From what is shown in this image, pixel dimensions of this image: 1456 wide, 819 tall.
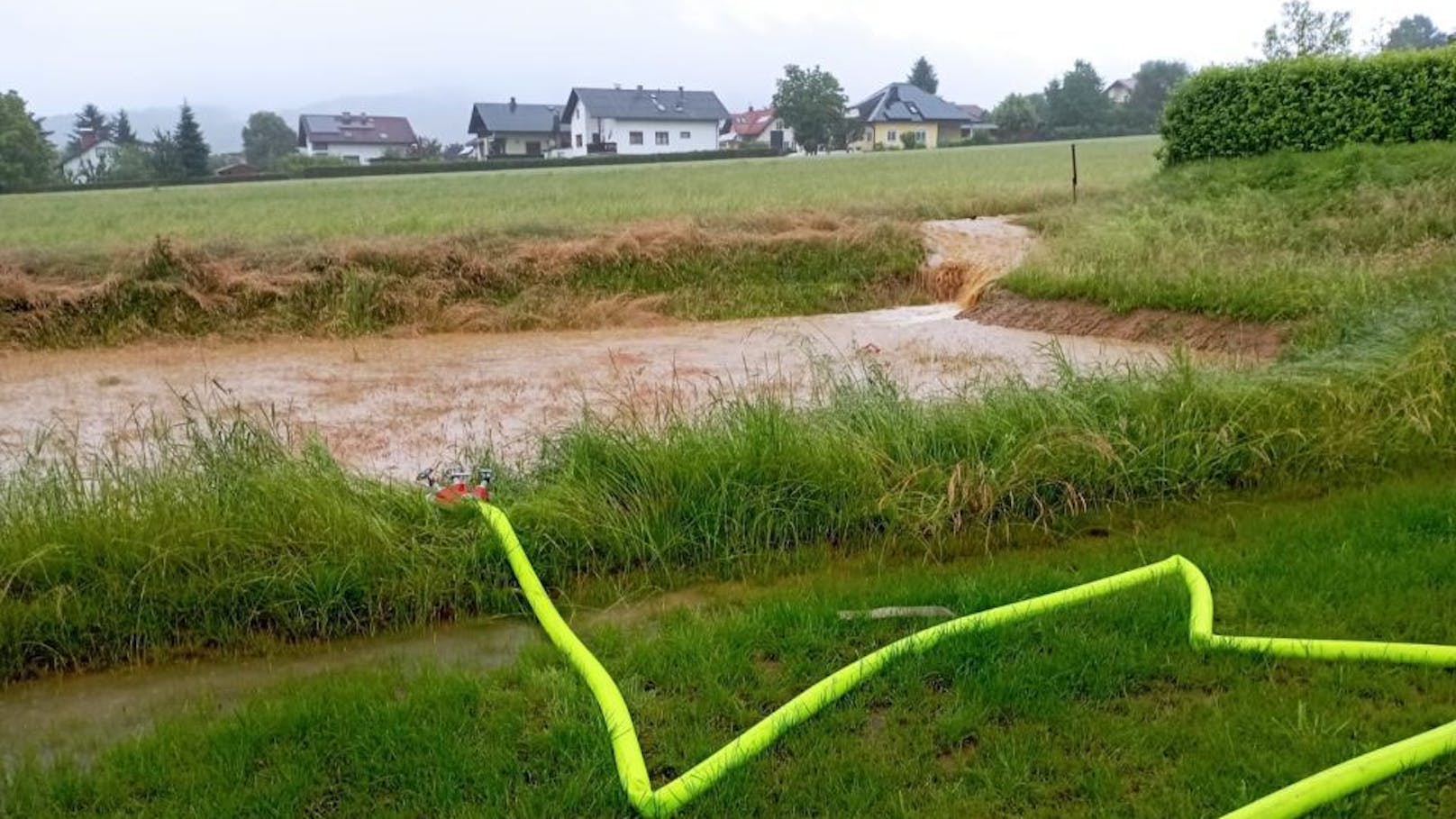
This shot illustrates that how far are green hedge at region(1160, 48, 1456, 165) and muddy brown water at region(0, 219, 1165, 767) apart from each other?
17.3 feet

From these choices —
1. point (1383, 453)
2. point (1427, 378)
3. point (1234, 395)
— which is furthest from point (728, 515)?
point (1427, 378)

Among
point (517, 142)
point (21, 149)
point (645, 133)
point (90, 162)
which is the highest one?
point (517, 142)

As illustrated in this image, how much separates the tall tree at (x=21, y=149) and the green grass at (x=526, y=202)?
8156mm

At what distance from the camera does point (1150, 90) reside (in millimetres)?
69375

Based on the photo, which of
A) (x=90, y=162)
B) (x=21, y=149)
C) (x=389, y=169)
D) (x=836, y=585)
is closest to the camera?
(x=836, y=585)

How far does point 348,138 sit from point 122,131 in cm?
1323

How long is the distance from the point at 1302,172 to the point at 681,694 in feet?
48.2

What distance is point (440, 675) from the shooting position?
3350mm

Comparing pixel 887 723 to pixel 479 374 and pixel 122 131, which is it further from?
pixel 122 131

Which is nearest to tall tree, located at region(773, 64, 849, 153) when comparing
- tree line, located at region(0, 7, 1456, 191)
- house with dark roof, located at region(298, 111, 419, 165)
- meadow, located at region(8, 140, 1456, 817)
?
tree line, located at region(0, 7, 1456, 191)

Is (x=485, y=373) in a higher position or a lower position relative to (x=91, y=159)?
lower

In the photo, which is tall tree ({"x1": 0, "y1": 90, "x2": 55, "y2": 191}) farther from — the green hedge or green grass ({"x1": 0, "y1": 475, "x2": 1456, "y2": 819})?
green grass ({"x1": 0, "y1": 475, "x2": 1456, "y2": 819})

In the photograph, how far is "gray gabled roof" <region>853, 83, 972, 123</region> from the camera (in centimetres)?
6981

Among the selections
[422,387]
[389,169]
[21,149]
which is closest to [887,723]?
[422,387]
